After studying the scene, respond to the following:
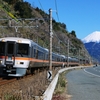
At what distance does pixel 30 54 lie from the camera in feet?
80.6

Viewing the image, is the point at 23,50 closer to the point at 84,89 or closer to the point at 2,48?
the point at 2,48

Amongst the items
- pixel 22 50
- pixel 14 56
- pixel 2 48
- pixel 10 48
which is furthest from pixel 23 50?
pixel 2 48

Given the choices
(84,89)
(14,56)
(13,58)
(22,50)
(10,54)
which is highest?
(22,50)

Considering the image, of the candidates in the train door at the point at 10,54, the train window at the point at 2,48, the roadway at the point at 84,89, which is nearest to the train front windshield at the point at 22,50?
the train door at the point at 10,54

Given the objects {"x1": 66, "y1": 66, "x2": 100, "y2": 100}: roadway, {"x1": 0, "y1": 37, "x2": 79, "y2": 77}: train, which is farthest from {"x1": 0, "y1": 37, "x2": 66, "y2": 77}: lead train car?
{"x1": 66, "y1": 66, "x2": 100, "y2": 100}: roadway

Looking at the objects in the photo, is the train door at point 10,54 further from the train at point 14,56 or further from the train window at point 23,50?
the train window at point 23,50

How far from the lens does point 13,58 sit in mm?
23016

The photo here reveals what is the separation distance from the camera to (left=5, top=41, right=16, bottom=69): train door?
74.6 feet

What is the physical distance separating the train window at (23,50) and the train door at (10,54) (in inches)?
15.9

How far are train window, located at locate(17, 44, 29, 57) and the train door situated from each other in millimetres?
404

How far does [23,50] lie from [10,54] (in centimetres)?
121

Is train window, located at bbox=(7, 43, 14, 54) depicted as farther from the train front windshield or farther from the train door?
the train front windshield

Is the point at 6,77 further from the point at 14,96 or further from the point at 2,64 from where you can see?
the point at 14,96

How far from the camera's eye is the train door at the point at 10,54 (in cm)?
2275
